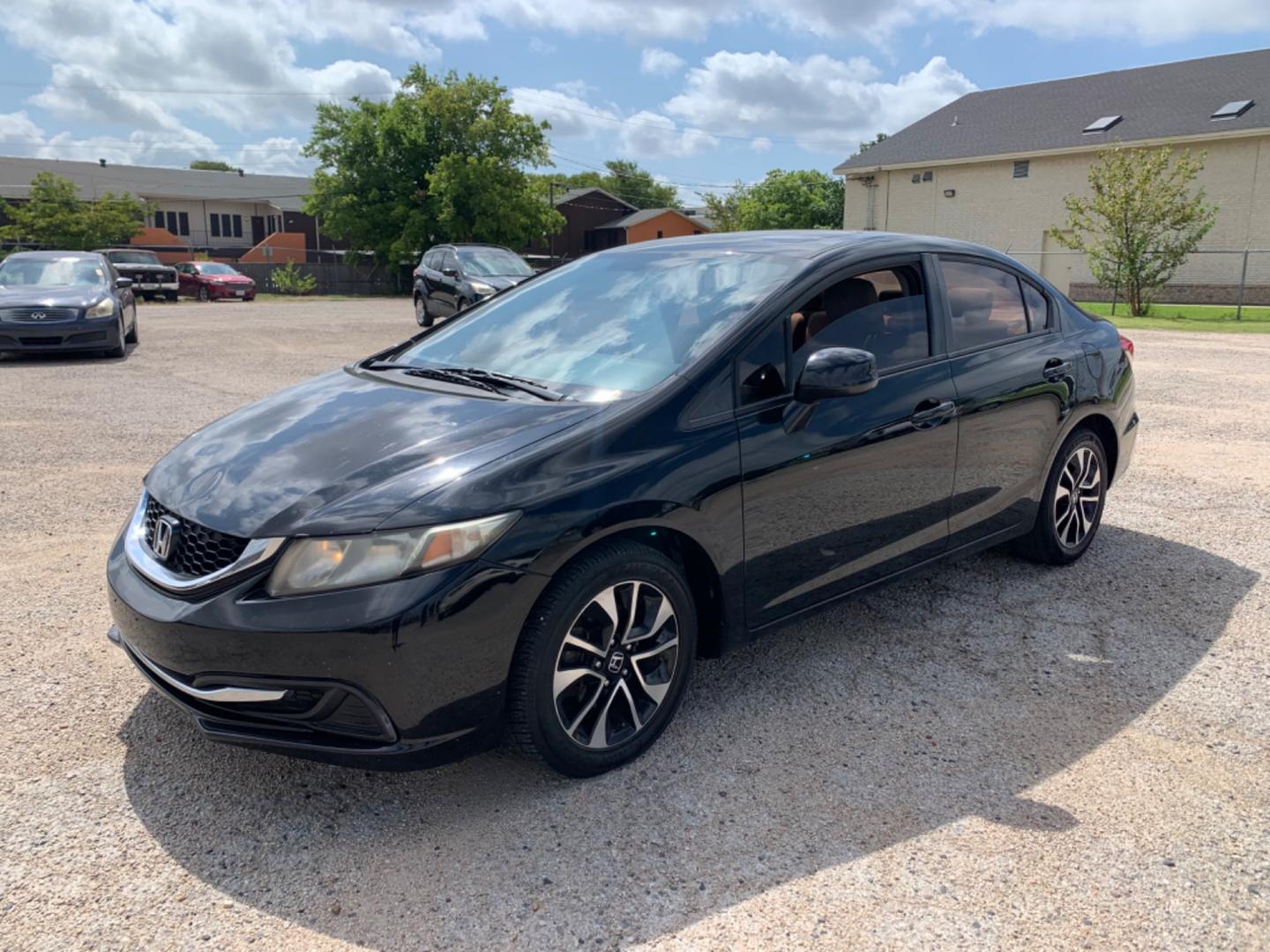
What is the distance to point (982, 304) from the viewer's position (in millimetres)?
4328

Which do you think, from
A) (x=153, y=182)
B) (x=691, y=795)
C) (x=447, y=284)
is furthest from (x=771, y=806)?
(x=153, y=182)

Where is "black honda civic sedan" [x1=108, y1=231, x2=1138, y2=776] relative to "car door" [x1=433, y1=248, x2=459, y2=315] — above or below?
below

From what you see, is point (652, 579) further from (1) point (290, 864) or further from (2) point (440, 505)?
(1) point (290, 864)

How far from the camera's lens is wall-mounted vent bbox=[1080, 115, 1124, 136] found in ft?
111

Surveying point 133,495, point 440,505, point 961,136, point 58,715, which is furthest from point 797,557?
point 961,136

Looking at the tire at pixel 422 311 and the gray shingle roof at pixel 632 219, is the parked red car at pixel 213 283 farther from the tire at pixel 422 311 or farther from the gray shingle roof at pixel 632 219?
the gray shingle roof at pixel 632 219

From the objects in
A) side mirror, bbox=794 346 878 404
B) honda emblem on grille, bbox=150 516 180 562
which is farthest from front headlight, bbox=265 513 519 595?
side mirror, bbox=794 346 878 404

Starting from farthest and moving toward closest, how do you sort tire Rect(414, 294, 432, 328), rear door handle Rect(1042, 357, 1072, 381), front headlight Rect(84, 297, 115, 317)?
tire Rect(414, 294, 432, 328), front headlight Rect(84, 297, 115, 317), rear door handle Rect(1042, 357, 1072, 381)

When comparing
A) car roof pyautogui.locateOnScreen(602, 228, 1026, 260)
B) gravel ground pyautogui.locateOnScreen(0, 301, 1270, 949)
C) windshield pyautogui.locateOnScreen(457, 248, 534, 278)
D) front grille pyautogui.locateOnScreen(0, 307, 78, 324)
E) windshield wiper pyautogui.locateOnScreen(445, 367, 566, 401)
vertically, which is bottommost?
gravel ground pyautogui.locateOnScreen(0, 301, 1270, 949)

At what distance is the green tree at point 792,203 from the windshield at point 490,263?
154 feet

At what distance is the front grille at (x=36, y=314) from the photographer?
12266 mm

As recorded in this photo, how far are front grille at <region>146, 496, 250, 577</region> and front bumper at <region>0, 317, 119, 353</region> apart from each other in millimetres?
11395

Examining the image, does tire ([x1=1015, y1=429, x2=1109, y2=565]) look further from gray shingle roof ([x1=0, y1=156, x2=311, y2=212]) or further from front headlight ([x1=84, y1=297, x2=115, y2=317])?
gray shingle roof ([x1=0, y1=156, x2=311, y2=212])

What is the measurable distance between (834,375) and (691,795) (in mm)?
1425
